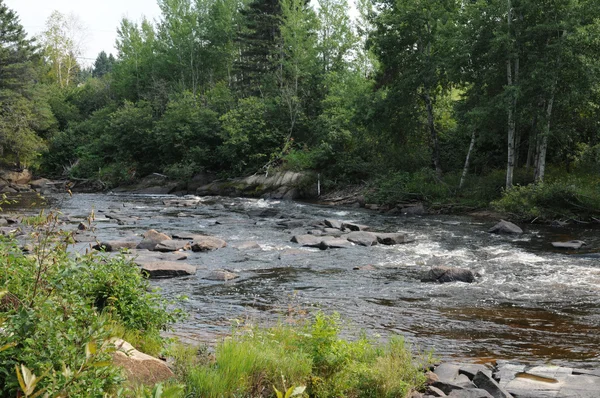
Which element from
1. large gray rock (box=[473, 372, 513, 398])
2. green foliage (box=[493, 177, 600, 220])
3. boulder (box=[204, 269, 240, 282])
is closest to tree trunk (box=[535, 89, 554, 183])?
green foliage (box=[493, 177, 600, 220])

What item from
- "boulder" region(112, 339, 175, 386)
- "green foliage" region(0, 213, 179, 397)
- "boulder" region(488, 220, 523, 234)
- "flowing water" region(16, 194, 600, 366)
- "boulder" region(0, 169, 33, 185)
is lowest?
"flowing water" region(16, 194, 600, 366)

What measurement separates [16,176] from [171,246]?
34.3m

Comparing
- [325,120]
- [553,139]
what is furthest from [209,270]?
[325,120]

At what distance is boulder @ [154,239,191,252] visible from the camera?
1509 centimetres

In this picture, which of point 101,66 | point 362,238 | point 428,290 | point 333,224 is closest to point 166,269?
point 428,290

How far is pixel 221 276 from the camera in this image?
11867 millimetres

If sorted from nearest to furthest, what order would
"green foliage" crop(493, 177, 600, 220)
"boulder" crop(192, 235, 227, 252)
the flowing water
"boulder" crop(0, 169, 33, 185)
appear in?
the flowing water < "boulder" crop(192, 235, 227, 252) < "green foliage" crop(493, 177, 600, 220) < "boulder" crop(0, 169, 33, 185)

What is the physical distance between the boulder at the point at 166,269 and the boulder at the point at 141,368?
7138mm

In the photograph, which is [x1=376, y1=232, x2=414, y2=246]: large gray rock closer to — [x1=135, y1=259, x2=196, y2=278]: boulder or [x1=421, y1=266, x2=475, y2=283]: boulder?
[x1=421, y1=266, x2=475, y2=283]: boulder

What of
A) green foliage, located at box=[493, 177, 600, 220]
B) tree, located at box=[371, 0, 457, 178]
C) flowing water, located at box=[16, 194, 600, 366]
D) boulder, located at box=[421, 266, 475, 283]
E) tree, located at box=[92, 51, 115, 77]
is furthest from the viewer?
tree, located at box=[92, 51, 115, 77]

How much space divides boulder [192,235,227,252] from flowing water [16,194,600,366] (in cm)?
39

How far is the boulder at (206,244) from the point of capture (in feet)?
51.0

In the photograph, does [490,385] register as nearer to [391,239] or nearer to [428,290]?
[428,290]

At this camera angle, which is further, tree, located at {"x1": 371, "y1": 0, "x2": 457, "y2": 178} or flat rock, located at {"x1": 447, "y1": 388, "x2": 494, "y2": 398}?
tree, located at {"x1": 371, "y1": 0, "x2": 457, "y2": 178}
